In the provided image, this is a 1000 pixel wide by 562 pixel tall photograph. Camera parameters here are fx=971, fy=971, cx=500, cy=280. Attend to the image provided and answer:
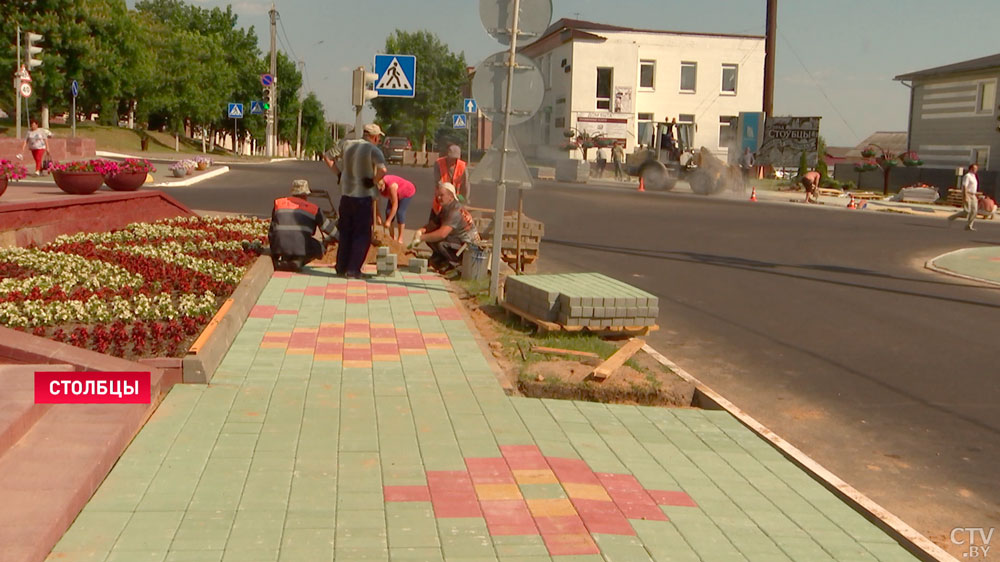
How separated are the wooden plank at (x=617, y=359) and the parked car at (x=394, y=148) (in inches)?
1919

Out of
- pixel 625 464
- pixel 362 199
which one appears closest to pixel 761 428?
pixel 625 464

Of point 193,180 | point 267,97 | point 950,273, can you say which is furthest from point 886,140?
point 950,273

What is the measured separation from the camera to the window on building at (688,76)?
59.0 metres

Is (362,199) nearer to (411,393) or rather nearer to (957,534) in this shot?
(411,393)

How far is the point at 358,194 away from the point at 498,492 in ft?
21.7

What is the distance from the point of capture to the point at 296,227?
11203 mm

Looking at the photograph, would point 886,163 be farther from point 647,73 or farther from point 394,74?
point 394,74

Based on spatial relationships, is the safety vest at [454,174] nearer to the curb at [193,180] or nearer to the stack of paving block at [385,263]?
the stack of paving block at [385,263]

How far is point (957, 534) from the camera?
16.2 feet

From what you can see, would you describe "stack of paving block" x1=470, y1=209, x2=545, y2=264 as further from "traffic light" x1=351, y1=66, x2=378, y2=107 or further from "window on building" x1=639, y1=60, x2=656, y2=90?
"window on building" x1=639, y1=60, x2=656, y2=90

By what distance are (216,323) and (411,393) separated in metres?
1.91

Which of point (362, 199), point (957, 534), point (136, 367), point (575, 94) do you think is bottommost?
point (957, 534)

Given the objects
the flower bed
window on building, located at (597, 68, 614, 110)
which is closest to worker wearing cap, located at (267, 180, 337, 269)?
the flower bed

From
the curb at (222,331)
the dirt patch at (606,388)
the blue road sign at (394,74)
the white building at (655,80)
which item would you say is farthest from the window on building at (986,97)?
the dirt patch at (606,388)
